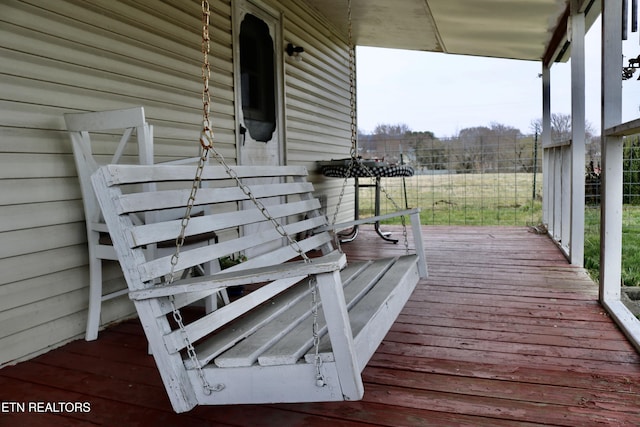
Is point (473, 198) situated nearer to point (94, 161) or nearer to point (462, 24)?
point (462, 24)

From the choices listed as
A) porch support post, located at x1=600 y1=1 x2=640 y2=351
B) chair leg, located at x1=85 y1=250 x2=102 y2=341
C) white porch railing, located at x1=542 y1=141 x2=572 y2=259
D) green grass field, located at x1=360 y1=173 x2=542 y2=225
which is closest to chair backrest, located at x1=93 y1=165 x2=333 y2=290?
chair leg, located at x1=85 y1=250 x2=102 y2=341

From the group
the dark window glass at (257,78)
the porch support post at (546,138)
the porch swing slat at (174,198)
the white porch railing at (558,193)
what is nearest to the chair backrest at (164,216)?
the porch swing slat at (174,198)

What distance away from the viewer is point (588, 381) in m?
1.77

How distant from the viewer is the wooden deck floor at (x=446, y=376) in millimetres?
1562

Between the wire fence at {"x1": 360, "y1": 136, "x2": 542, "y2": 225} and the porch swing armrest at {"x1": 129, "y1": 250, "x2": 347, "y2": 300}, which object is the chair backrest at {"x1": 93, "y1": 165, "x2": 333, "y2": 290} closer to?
the porch swing armrest at {"x1": 129, "y1": 250, "x2": 347, "y2": 300}

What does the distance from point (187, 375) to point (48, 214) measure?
52.7 inches

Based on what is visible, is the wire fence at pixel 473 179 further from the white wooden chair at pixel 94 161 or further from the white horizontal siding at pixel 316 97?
the white wooden chair at pixel 94 161

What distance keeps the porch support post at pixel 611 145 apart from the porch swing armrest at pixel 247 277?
1.95m

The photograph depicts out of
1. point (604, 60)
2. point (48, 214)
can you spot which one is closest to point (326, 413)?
point (48, 214)

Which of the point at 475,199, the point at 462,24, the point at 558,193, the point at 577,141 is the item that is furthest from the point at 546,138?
the point at 475,199

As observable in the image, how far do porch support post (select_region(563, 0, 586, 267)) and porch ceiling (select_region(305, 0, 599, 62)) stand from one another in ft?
1.03

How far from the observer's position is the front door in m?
3.94

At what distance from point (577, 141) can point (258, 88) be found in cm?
260

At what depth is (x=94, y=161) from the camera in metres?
2.20
